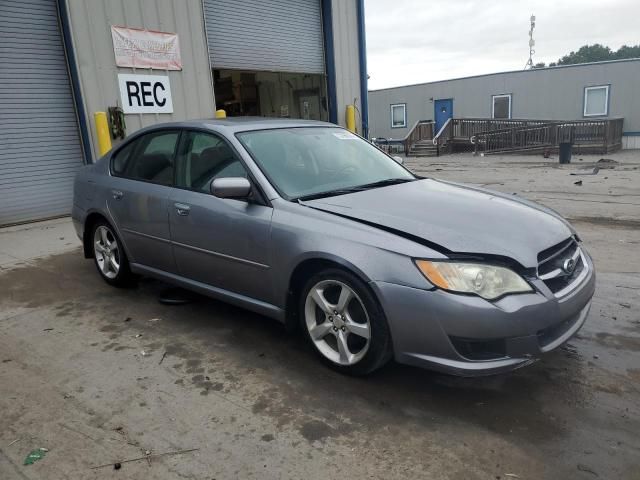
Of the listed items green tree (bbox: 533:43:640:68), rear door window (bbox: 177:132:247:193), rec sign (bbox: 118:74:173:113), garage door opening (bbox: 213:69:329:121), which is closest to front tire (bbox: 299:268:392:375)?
rear door window (bbox: 177:132:247:193)

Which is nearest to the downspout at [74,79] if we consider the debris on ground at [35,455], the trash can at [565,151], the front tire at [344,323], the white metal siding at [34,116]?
the white metal siding at [34,116]

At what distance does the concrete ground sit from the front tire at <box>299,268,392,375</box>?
152 millimetres

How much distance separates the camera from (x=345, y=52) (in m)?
13.1

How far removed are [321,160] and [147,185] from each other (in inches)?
59.1

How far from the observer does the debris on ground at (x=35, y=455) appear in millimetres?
2442

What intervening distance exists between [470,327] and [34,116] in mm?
8503

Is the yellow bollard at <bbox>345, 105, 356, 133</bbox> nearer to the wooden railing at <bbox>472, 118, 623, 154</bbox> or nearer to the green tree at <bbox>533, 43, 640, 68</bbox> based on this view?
the wooden railing at <bbox>472, 118, 623, 154</bbox>

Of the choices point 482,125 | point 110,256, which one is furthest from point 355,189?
point 482,125

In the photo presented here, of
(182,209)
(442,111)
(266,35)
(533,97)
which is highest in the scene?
(266,35)

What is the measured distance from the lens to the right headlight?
2615 millimetres

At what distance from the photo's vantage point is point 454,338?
2617 millimetres

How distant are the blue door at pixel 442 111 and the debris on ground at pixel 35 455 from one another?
27.3 m

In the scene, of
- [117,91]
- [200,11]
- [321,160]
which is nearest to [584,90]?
[200,11]

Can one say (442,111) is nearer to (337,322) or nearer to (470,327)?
(337,322)
